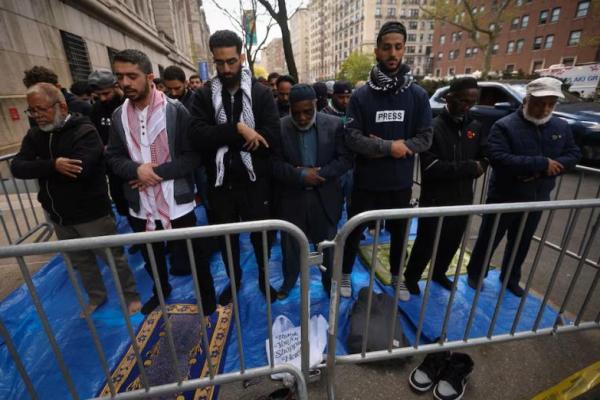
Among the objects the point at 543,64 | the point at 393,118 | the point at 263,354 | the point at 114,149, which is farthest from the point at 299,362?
the point at 543,64

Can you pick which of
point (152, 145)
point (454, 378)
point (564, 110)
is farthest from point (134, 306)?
point (564, 110)

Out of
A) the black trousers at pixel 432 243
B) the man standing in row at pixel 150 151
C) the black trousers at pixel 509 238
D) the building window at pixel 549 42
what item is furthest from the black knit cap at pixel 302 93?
the building window at pixel 549 42

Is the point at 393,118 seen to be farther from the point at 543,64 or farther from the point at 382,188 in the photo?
the point at 543,64

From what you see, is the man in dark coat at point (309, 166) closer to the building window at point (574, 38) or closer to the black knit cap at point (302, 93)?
the black knit cap at point (302, 93)

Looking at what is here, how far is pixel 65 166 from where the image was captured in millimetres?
2357

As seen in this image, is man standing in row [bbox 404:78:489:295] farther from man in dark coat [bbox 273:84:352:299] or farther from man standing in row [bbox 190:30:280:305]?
man standing in row [bbox 190:30:280:305]

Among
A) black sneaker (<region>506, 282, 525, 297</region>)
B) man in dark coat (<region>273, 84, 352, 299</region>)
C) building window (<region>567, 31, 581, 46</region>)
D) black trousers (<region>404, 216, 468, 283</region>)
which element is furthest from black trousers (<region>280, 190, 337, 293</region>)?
building window (<region>567, 31, 581, 46</region>)

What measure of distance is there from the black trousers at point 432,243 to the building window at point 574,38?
1748 inches

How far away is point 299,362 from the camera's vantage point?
6.99ft

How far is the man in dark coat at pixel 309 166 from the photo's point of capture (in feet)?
8.42

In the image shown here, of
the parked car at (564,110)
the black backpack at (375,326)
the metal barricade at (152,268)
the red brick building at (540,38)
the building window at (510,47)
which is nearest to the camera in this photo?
the metal barricade at (152,268)

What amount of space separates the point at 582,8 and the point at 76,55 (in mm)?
45449

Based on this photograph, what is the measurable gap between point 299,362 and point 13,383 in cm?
203

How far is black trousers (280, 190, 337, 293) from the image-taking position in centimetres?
276
